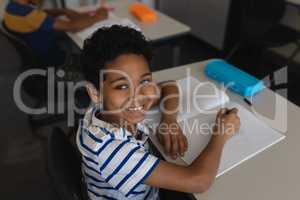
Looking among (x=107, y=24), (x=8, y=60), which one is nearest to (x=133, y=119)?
(x=107, y=24)

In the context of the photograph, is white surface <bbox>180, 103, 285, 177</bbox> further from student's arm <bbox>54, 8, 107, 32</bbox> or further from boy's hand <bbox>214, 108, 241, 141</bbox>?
student's arm <bbox>54, 8, 107, 32</bbox>

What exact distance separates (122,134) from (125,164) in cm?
8

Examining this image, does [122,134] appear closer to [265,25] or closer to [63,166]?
[63,166]

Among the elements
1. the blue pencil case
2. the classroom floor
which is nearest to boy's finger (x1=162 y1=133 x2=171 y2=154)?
the blue pencil case

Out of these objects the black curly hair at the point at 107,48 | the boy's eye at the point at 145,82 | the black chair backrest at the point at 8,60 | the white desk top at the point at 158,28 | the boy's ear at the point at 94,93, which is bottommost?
the black chair backrest at the point at 8,60

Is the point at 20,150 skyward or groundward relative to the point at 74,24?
groundward

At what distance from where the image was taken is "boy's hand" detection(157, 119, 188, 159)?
3.07 ft

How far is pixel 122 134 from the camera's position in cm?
80

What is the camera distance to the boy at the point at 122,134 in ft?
2.52

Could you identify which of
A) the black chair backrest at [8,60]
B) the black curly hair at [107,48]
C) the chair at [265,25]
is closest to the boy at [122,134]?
the black curly hair at [107,48]

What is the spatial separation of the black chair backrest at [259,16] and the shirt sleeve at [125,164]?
6.22 ft

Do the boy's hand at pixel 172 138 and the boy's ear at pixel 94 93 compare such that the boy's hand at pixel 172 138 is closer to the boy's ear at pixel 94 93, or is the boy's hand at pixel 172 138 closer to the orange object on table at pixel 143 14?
the boy's ear at pixel 94 93

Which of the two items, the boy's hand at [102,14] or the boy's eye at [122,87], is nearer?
the boy's eye at [122,87]

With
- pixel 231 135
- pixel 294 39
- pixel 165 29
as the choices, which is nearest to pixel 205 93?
pixel 231 135
